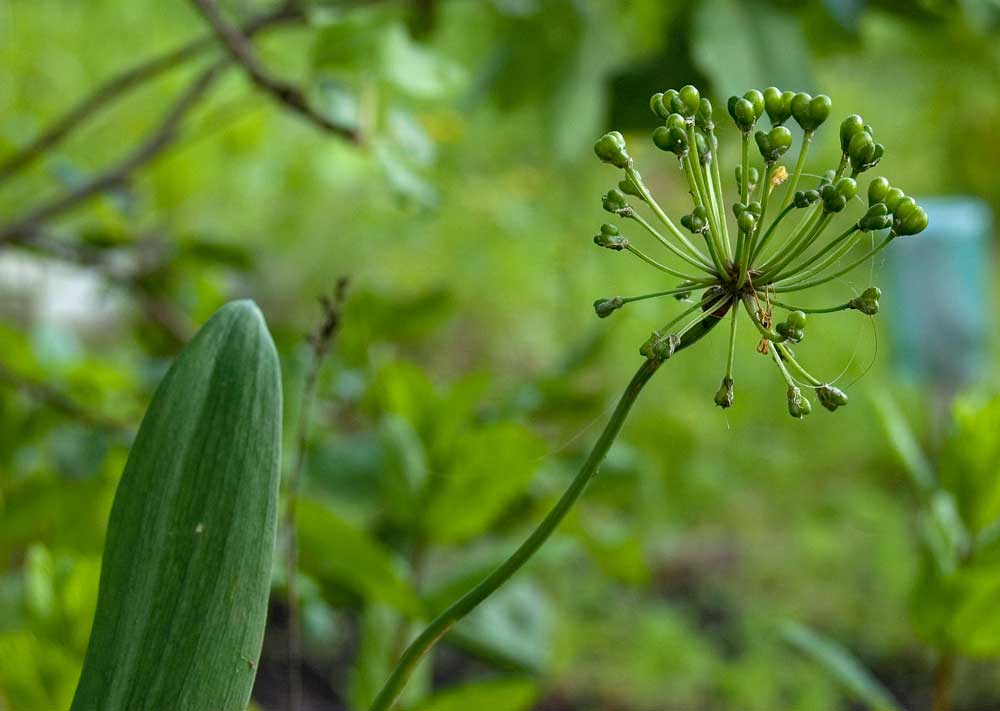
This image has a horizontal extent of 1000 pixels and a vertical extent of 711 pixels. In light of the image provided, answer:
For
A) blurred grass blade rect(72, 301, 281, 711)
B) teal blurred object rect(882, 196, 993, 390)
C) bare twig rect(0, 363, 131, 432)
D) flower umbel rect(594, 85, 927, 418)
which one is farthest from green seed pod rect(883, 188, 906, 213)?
teal blurred object rect(882, 196, 993, 390)

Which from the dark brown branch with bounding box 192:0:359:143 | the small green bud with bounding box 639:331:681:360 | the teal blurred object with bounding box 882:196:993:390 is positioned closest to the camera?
the small green bud with bounding box 639:331:681:360

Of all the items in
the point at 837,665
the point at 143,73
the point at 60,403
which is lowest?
the point at 837,665

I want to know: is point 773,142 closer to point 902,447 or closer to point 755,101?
point 755,101

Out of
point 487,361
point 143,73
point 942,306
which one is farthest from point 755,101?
point 487,361

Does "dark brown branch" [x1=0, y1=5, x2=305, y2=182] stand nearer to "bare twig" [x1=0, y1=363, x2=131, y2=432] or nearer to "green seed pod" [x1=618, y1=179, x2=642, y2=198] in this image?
"bare twig" [x1=0, y1=363, x2=131, y2=432]

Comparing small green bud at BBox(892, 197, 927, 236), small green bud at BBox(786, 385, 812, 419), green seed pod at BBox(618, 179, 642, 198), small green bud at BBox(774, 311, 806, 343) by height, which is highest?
green seed pod at BBox(618, 179, 642, 198)

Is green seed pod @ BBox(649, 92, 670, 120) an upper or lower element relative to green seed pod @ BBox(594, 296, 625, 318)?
upper

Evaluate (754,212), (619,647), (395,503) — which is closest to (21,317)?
(619,647)
